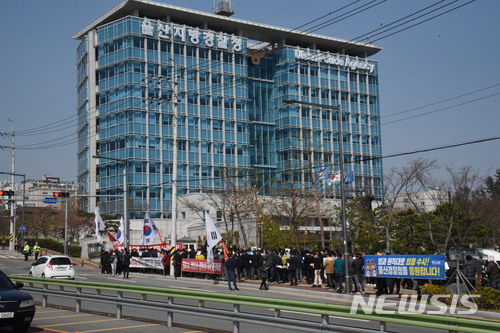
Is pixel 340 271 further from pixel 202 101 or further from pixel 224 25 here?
pixel 224 25

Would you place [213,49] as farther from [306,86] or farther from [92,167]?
[92,167]

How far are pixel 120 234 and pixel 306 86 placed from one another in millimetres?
61063

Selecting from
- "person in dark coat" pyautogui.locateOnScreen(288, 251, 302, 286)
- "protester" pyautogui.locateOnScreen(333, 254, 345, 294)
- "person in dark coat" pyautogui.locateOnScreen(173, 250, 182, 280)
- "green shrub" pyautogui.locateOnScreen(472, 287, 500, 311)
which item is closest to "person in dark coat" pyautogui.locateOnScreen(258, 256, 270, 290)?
"person in dark coat" pyautogui.locateOnScreen(288, 251, 302, 286)

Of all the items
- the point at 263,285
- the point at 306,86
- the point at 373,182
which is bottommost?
the point at 263,285

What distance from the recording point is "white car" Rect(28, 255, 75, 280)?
3484cm

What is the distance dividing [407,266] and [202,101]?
69.2 meters

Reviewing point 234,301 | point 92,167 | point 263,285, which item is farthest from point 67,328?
point 92,167

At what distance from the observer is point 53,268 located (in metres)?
35.0

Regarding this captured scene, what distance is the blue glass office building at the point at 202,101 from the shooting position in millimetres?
84312

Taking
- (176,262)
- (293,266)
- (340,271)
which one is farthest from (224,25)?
(340,271)

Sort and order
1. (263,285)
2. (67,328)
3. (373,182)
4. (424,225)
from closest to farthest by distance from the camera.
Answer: (67,328) < (263,285) < (424,225) < (373,182)

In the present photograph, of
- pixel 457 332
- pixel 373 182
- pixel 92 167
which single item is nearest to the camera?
pixel 457 332

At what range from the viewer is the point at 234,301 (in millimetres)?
14555

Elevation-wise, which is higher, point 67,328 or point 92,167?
point 92,167
